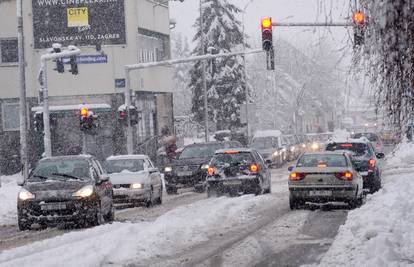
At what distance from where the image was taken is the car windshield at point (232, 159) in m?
24.8

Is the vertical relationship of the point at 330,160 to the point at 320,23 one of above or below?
below

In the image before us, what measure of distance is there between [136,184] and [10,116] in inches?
1102

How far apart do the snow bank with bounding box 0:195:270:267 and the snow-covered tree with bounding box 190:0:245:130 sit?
41.6 meters

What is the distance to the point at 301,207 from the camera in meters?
21.6

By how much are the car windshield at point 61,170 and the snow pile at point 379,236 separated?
6.15 meters

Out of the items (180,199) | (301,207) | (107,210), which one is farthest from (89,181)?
(180,199)

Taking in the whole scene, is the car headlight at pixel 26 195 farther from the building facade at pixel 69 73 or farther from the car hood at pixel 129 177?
the building facade at pixel 69 73

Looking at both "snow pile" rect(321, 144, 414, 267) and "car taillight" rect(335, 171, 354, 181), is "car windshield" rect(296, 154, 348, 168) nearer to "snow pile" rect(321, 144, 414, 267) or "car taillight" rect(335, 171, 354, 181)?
"car taillight" rect(335, 171, 354, 181)

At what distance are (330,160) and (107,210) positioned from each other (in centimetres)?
595

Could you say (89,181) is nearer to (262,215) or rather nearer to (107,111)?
(262,215)

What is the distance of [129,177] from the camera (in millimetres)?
24281

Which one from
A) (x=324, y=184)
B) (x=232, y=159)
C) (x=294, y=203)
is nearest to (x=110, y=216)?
(x=294, y=203)

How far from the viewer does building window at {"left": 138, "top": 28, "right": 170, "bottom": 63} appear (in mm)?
52078

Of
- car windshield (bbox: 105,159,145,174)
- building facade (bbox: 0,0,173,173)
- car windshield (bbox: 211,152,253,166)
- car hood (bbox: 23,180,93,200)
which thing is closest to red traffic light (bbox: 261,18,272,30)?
car windshield (bbox: 211,152,253,166)
